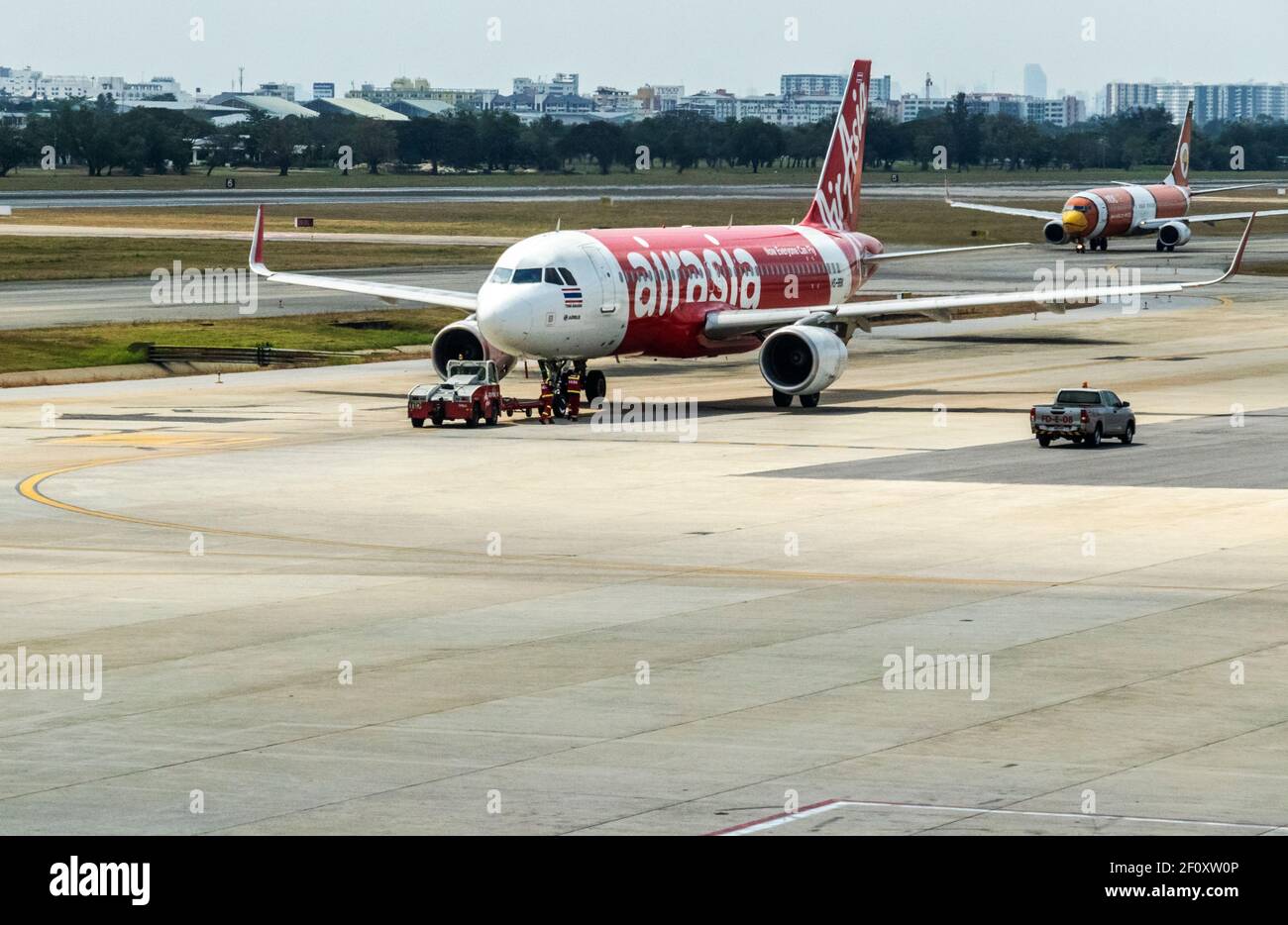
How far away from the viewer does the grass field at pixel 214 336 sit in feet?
264

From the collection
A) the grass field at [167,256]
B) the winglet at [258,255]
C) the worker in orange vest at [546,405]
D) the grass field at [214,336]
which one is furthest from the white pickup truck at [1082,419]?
the grass field at [167,256]

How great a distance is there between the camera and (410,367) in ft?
265

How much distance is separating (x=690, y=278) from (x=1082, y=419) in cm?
1599

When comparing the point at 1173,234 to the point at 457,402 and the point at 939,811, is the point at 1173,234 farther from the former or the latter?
the point at 939,811

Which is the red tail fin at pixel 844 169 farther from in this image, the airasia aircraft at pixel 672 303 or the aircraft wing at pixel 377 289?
the aircraft wing at pixel 377 289

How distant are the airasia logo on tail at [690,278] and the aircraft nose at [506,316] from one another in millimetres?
4558

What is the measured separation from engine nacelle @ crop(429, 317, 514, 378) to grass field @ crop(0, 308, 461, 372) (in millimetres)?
16036

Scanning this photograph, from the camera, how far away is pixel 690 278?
67312mm

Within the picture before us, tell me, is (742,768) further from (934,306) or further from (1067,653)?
(934,306)

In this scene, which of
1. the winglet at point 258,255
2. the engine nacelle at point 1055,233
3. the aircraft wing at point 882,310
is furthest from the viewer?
the engine nacelle at point 1055,233

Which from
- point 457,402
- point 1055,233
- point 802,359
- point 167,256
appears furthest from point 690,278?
point 1055,233

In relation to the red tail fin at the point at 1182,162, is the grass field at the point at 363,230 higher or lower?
lower

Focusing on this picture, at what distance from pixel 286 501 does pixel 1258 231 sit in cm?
14934
